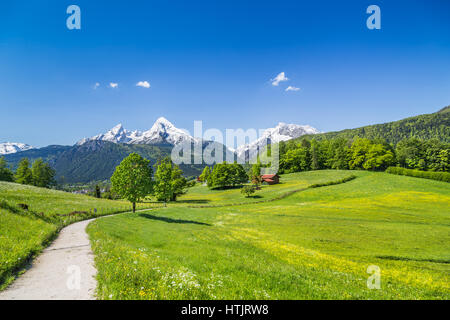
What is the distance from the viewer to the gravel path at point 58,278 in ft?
27.3

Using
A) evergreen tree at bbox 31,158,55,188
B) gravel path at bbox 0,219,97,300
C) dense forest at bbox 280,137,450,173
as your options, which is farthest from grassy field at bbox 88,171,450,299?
evergreen tree at bbox 31,158,55,188

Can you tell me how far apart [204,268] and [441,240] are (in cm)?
3222

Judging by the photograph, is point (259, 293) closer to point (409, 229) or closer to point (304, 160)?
point (409, 229)

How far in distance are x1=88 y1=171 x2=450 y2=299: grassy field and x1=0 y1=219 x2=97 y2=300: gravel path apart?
2.13 feet

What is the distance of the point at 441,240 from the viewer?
85.9ft

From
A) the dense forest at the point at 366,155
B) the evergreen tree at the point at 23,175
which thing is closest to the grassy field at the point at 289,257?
the dense forest at the point at 366,155

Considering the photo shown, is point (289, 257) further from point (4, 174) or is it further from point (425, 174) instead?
point (4, 174)

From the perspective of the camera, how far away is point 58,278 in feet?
33.7

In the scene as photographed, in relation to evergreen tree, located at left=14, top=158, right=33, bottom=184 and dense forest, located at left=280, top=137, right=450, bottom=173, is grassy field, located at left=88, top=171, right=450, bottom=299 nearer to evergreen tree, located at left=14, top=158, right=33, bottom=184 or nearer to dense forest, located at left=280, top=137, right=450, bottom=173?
dense forest, located at left=280, top=137, right=450, bottom=173

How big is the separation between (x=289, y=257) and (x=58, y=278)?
58.1 ft
